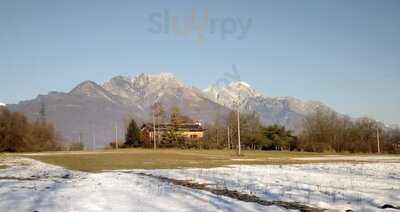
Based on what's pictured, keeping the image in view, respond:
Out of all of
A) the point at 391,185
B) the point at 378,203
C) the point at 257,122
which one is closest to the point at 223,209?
the point at 378,203

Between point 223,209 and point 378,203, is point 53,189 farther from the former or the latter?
point 378,203

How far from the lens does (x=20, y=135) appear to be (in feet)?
330

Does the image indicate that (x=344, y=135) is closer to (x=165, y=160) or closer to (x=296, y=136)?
(x=296, y=136)

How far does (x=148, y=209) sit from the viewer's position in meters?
11.2

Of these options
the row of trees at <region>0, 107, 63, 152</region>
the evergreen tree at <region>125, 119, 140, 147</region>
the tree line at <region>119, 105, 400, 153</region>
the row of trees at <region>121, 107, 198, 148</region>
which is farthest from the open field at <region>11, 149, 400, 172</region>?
the evergreen tree at <region>125, 119, 140, 147</region>

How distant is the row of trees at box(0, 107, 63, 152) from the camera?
98.0m

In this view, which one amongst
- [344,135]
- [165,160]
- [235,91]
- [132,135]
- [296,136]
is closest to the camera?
[165,160]

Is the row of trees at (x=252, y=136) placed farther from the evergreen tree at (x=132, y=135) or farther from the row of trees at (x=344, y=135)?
the evergreen tree at (x=132, y=135)

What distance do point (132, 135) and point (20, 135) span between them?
89.0 feet

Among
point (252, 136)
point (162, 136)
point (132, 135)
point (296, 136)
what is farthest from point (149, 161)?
point (132, 135)

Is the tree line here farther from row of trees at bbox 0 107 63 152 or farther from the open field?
the open field

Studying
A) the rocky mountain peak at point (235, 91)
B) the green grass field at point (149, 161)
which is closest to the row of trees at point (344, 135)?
the rocky mountain peak at point (235, 91)

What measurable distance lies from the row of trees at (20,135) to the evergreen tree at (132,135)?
21.1m

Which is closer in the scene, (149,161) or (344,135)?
(149,161)
